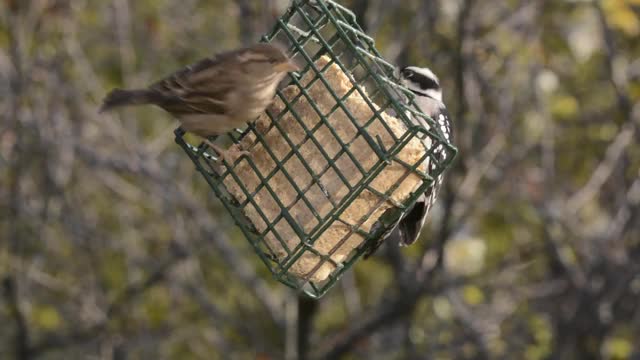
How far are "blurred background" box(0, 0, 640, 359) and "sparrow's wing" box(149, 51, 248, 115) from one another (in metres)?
1.83

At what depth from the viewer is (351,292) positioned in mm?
7590

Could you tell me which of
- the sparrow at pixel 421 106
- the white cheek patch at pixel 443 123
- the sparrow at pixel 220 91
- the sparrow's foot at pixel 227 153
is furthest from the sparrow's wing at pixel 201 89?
the white cheek patch at pixel 443 123

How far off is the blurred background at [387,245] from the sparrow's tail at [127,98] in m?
2.00

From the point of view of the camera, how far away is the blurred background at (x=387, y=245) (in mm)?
6438

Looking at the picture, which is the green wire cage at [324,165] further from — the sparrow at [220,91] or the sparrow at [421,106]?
the sparrow at [421,106]

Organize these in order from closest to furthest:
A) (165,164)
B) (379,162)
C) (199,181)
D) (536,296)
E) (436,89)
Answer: (379,162)
(436,89)
(536,296)
(165,164)
(199,181)

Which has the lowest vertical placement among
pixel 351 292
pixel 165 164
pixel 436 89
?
pixel 351 292

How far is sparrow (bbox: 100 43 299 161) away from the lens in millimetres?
3369

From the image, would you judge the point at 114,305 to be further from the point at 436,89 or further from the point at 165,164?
the point at 436,89

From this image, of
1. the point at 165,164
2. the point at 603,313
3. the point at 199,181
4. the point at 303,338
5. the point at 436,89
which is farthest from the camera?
the point at 199,181

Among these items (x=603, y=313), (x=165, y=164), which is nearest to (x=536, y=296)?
(x=603, y=313)

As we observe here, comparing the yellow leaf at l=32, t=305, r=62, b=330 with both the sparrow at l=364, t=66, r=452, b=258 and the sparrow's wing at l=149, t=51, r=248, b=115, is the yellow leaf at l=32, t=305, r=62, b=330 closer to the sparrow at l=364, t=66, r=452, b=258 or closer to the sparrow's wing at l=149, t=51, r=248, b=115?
the sparrow at l=364, t=66, r=452, b=258

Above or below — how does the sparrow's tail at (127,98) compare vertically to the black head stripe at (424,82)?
above

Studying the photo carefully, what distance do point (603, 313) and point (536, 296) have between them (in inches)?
28.4
